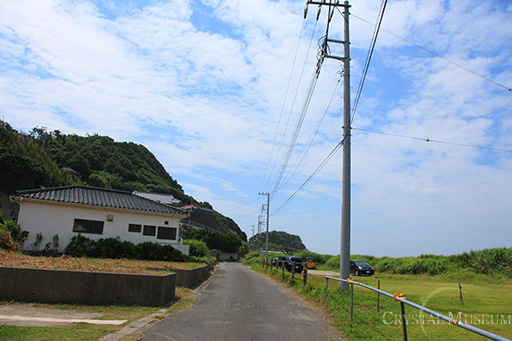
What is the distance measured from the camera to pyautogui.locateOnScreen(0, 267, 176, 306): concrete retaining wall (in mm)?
8980

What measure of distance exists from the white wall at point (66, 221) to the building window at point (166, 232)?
43 centimetres

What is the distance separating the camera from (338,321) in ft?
28.8

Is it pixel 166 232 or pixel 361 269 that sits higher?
pixel 166 232

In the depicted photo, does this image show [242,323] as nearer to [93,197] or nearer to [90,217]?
[90,217]

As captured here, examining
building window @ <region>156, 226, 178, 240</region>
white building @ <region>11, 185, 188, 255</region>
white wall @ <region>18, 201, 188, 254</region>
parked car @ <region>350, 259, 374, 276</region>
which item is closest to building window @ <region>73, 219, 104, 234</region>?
white building @ <region>11, 185, 188, 255</region>

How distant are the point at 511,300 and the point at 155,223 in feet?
62.0

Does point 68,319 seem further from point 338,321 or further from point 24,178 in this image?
point 24,178

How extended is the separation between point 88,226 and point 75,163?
6507 centimetres

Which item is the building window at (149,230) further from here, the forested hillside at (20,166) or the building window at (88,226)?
the forested hillside at (20,166)

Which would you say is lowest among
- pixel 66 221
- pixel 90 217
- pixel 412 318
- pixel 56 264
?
pixel 412 318

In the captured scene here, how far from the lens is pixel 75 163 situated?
79.7 meters

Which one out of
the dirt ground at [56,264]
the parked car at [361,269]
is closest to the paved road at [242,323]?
the dirt ground at [56,264]

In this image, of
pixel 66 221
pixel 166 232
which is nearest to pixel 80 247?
pixel 66 221

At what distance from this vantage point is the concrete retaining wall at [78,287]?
29.5ft
